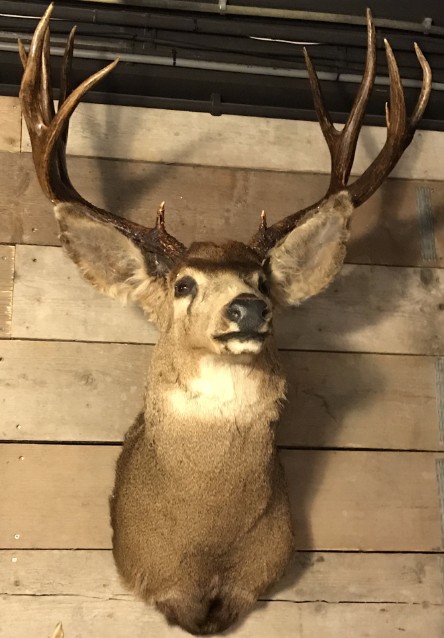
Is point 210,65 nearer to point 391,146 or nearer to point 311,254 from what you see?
point 391,146

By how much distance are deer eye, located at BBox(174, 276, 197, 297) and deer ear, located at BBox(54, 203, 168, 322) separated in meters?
0.13

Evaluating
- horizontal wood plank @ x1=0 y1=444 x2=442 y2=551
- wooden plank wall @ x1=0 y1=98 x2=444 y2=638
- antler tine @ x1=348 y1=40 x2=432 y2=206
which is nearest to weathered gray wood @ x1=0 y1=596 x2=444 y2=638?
wooden plank wall @ x1=0 y1=98 x2=444 y2=638

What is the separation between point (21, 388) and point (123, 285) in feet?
2.33

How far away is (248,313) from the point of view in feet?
5.34

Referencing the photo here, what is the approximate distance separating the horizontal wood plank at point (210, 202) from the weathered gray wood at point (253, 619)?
51.5 inches

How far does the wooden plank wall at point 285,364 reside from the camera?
235 centimetres

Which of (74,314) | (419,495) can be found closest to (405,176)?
(419,495)

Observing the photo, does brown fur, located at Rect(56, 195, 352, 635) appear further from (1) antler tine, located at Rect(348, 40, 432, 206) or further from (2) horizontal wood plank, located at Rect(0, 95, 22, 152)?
(2) horizontal wood plank, located at Rect(0, 95, 22, 152)

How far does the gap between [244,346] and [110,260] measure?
0.54 m

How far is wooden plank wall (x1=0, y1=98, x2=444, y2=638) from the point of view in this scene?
2.35 metres

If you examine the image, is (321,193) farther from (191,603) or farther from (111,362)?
(191,603)

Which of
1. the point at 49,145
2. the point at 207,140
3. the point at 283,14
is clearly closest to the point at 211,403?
the point at 49,145

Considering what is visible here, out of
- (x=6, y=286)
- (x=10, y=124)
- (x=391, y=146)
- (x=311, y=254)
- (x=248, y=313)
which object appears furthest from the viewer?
(x=10, y=124)

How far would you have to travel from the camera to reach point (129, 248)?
6.28ft
